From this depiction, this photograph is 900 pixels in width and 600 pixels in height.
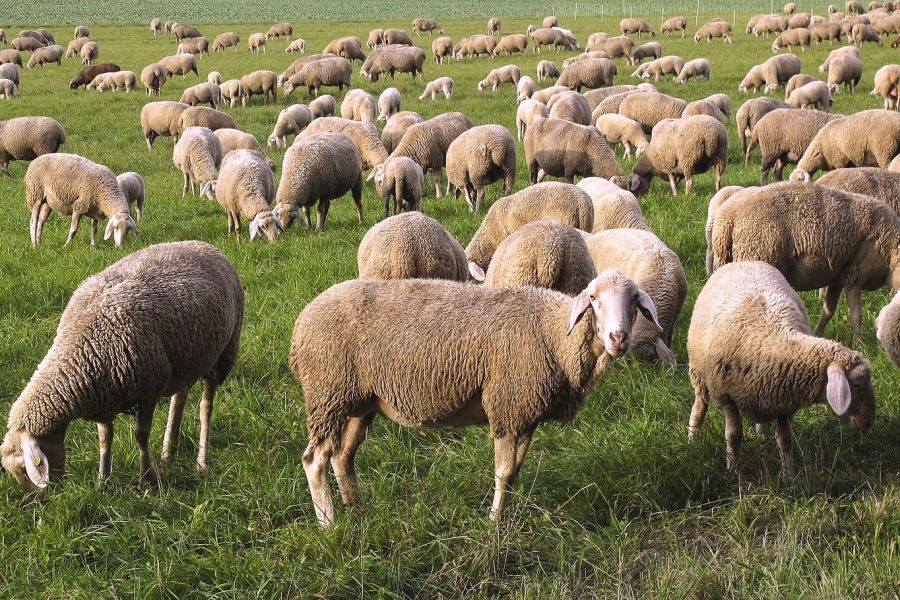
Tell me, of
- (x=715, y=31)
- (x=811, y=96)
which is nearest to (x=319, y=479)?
(x=811, y=96)

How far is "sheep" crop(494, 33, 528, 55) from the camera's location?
36.7 metres

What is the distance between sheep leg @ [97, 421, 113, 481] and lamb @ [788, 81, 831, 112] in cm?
1750

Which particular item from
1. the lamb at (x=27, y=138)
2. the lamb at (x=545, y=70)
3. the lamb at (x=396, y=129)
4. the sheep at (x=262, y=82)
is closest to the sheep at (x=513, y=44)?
the lamb at (x=545, y=70)

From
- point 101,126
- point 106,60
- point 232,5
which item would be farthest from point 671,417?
point 232,5

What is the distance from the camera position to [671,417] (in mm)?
5281

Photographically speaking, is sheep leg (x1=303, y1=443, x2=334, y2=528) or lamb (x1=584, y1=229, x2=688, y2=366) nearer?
sheep leg (x1=303, y1=443, x2=334, y2=528)

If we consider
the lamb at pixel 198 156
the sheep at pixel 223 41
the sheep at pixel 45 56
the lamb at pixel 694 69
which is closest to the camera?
the lamb at pixel 198 156

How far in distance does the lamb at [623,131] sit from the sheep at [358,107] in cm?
618

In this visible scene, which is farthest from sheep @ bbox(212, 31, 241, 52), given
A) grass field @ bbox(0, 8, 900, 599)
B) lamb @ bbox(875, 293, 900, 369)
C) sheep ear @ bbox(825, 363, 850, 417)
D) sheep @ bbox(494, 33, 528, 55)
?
sheep ear @ bbox(825, 363, 850, 417)

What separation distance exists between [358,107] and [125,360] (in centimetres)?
1702

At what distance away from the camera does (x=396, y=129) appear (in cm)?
1572

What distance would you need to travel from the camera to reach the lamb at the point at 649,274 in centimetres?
600

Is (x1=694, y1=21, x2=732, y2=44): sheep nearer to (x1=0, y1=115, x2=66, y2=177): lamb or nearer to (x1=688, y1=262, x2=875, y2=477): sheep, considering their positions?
(x1=0, y1=115, x2=66, y2=177): lamb

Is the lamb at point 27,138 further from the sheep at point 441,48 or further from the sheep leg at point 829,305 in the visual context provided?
the sheep at point 441,48
